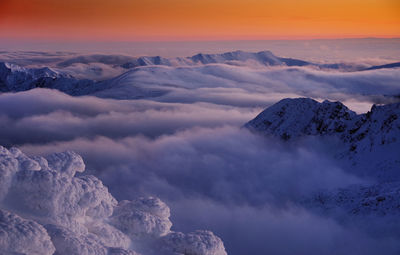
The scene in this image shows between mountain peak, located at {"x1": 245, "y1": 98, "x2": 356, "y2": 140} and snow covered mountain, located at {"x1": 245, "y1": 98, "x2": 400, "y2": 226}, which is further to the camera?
mountain peak, located at {"x1": 245, "y1": 98, "x2": 356, "y2": 140}

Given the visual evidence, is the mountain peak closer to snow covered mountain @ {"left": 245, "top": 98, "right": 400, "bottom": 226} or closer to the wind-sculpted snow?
snow covered mountain @ {"left": 245, "top": 98, "right": 400, "bottom": 226}

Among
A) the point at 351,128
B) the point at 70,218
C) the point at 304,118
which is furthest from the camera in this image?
the point at 304,118

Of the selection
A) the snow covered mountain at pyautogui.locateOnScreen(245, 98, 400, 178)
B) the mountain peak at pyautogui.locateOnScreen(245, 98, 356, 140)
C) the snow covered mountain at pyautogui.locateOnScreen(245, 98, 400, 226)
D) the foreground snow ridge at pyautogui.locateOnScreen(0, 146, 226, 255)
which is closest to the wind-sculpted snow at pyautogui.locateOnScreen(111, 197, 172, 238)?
the foreground snow ridge at pyautogui.locateOnScreen(0, 146, 226, 255)

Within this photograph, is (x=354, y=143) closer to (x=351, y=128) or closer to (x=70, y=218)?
(x=351, y=128)

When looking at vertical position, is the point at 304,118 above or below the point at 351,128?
above

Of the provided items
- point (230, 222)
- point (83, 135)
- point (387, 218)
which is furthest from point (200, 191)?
point (83, 135)

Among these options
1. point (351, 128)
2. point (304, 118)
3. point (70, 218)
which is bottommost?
point (351, 128)

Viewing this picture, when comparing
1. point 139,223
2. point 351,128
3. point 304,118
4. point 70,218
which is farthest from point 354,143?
point 70,218

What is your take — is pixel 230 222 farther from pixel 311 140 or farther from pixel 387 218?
pixel 311 140

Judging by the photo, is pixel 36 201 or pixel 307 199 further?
pixel 307 199
